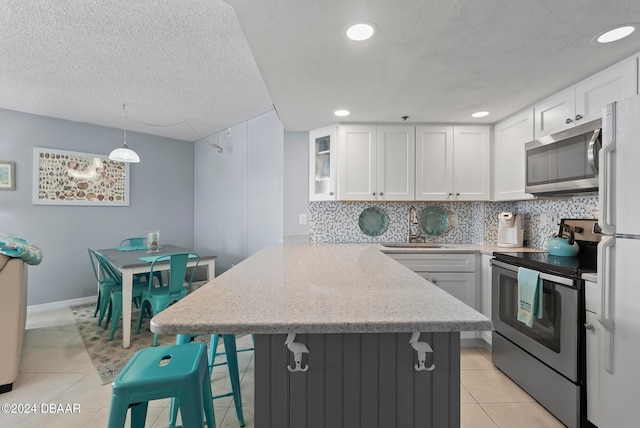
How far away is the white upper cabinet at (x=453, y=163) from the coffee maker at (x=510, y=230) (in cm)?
26

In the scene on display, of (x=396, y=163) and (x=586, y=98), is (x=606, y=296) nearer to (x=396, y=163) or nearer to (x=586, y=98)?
(x=586, y=98)

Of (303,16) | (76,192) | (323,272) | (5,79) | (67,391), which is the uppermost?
(5,79)

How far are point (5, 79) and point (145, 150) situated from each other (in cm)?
191

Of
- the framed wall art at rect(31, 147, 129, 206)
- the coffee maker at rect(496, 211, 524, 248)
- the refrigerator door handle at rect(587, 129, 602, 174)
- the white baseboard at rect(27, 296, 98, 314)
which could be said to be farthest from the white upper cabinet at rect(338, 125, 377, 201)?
the white baseboard at rect(27, 296, 98, 314)

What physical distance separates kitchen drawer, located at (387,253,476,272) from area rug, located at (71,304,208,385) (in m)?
2.12

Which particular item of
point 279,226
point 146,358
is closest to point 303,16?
point 146,358

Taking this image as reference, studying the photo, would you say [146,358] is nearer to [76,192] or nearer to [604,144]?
[604,144]

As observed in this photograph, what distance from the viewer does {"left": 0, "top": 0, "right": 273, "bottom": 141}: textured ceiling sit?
195 centimetres

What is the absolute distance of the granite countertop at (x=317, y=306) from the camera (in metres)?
0.86

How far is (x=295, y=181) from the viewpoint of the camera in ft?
10.8

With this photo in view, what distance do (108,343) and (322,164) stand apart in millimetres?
2666

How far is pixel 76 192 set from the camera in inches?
164

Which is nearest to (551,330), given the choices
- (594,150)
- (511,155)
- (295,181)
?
(594,150)

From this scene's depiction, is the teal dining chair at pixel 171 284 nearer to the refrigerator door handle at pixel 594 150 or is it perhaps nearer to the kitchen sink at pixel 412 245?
the kitchen sink at pixel 412 245
